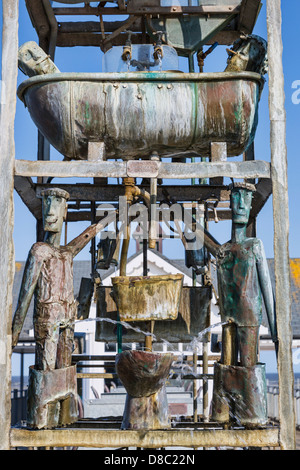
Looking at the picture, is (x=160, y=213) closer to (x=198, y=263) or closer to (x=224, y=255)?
(x=198, y=263)

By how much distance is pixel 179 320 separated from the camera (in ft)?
25.4

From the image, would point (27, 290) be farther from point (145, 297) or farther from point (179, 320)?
point (179, 320)

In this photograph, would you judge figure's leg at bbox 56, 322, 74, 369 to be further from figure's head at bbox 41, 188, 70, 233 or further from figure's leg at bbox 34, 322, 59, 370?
figure's head at bbox 41, 188, 70, 233

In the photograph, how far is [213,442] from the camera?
550 centimetres

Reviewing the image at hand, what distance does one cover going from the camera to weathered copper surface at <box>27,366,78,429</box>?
227 inches

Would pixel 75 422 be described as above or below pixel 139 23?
below

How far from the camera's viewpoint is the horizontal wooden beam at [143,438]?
5.48 meters

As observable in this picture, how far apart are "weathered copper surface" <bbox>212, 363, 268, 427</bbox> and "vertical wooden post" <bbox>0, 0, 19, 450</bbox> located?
1825 mm

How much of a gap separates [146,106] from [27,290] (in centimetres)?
196

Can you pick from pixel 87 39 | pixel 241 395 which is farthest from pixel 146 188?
pixel 241 395

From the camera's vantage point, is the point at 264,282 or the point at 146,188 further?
the point at 146,188

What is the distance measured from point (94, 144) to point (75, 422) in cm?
257

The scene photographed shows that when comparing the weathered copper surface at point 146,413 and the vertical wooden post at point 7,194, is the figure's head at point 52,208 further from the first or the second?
the weathered copper surface at point 146,413

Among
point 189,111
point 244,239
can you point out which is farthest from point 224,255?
point 189,111
